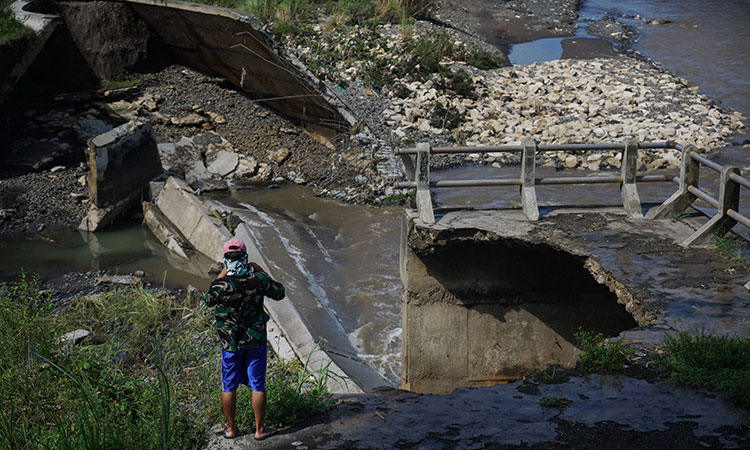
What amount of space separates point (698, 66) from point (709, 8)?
12.6 m

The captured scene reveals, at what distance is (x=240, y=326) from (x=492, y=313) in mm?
3782

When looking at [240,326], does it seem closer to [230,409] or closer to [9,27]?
[230,409]

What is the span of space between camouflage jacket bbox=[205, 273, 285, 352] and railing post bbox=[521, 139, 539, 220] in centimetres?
349

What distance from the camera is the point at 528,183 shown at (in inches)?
279

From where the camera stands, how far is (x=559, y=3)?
33312mm

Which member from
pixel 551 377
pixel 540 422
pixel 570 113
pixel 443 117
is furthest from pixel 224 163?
pixel 540 422

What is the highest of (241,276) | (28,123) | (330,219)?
(241,276)

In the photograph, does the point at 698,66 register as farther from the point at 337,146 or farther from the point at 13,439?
the point at 13,439

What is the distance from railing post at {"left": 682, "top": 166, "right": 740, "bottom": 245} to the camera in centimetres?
607

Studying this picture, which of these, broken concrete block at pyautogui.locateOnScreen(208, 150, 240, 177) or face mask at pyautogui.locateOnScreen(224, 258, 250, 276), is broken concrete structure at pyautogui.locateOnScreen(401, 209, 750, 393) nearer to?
face mask at pyautogui.locateOnScreen(224, 258, 250, 276)

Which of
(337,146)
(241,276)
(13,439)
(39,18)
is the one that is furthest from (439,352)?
(39,18)

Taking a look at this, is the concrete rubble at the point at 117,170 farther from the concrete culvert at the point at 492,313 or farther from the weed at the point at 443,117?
the concrete culvert at the point at 492,313

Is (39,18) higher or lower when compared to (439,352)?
higher

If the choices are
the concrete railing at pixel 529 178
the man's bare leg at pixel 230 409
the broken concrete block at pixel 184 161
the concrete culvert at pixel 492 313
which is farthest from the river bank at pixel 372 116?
the man's bare leg at pixel 230 409
